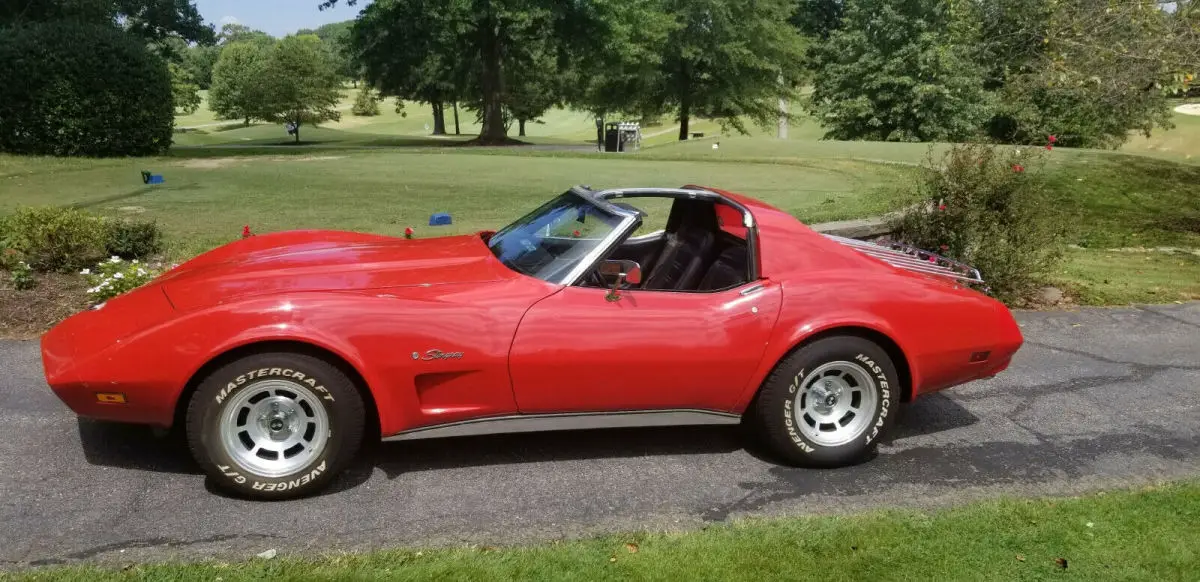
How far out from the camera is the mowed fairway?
10406 mm

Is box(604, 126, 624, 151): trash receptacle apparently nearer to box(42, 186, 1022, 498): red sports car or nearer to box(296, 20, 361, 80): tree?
box(296, 20, 361, 80): tree

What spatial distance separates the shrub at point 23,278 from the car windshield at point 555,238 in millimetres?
4197

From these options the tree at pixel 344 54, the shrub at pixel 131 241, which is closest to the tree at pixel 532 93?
the tree at pixel 344 54

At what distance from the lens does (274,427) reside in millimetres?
3529

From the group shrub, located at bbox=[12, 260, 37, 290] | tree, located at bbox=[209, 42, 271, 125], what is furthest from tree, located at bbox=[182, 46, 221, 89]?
shrub, located at bbox=[12, 260, 37, 290]

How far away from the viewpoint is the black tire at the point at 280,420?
3.38m

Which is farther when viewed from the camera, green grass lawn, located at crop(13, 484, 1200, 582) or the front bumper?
the front bumper

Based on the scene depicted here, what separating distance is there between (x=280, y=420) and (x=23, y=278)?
4279 millimetres

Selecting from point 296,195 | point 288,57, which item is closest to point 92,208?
point 296,195

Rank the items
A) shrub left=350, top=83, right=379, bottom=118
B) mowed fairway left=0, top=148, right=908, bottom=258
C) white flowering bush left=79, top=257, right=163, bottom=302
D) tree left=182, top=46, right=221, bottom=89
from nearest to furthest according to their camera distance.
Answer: white flowering bush left=79, top=257, right=163, bottom=302
mowed fairway left=0, top=148, right=908, bottom=258
shrub left=350, top=83, right=379, bottom=118
tree left=182, top=46, right=221, bottom=89

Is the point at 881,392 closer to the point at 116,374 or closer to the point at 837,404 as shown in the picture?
the point at 837,404

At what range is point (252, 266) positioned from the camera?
4.04 m

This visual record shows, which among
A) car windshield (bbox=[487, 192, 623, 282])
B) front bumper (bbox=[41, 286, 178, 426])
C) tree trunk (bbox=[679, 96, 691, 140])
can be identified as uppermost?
tree trunk (bbox=[679, 96, 691, 140])

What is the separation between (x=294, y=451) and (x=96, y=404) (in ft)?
2.61
